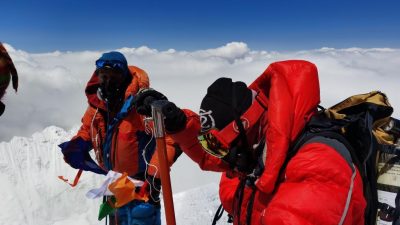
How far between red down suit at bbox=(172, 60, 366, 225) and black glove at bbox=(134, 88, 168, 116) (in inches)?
25.3

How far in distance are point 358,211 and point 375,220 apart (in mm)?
240

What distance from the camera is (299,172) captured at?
63.2 inches

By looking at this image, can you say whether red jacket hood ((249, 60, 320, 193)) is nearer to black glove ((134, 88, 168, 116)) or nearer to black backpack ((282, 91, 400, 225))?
black backpack ((282, 91, 400, 225))

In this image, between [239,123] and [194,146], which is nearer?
[239,123]

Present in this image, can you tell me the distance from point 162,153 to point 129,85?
2.27 metres

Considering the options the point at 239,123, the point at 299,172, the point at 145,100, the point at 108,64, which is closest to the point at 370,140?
the point at 299,172

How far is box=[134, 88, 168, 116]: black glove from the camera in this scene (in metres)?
2.11

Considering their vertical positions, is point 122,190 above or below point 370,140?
below

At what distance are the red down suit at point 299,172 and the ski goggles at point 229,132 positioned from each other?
62 mm

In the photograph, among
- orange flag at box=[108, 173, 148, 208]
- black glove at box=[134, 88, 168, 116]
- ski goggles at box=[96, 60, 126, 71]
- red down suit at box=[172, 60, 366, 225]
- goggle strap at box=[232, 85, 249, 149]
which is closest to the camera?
red down suit at box=[172, 60, 366, 225]

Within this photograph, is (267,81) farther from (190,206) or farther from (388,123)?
(190,206)

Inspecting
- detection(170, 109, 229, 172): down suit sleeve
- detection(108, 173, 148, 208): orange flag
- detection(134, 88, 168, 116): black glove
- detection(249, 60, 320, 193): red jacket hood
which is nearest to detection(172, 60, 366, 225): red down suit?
detection(249, 60, 320, 193): red jacket hood

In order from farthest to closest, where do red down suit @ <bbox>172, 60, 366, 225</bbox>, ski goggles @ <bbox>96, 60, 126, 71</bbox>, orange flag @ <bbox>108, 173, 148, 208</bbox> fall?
ski goggles @ <bbox>96, 60, 126, 71</bbox> < orange flag @ <bbox>108, 173, 148, 208</bbox> < red down suit @ <bbox>172, 60, 366, 225</bbox>

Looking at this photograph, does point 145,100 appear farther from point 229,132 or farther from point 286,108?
point 286,108
